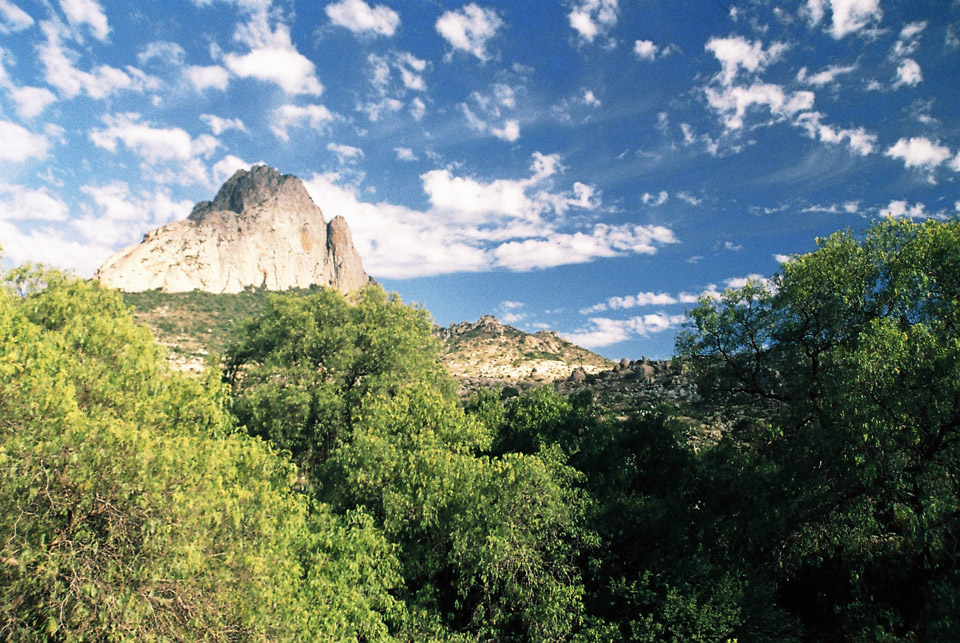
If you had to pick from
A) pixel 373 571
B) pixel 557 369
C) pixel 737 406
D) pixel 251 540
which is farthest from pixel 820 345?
pixel 557 369

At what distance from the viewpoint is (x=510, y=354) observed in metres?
137

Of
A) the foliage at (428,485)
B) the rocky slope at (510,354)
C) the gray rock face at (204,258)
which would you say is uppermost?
the gray rock face at (204,258)

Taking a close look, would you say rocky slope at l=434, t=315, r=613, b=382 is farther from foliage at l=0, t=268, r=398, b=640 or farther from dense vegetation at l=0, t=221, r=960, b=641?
foliage at l=0, t=268, r=398, b=640

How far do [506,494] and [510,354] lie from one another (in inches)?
4683

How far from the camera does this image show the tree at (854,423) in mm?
14211

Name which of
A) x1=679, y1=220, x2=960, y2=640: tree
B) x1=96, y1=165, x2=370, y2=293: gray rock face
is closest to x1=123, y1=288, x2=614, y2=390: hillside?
x1=96, y1=165, x2=370, y2=293: gray rock face

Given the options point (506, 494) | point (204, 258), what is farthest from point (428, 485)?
point (204, 258)

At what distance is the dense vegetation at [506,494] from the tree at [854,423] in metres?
0.09

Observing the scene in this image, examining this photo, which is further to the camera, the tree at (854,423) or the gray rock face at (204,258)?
the gray rock face at (204,258)

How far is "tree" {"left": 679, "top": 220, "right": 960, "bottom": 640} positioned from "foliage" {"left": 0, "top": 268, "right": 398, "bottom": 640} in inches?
584

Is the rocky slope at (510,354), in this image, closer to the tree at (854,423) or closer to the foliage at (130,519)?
the tree at (854,423)

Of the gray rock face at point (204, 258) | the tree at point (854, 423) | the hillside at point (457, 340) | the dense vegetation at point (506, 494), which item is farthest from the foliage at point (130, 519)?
the gray rock face at point (204, 258)

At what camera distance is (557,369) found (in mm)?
125812

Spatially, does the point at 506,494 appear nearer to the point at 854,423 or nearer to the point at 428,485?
the point at 428,485
